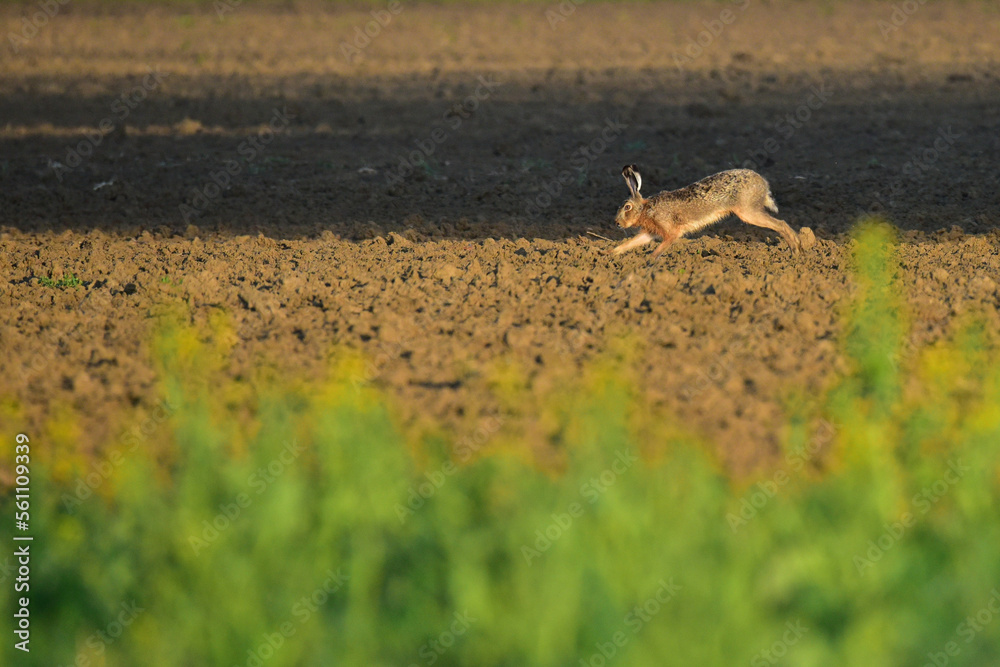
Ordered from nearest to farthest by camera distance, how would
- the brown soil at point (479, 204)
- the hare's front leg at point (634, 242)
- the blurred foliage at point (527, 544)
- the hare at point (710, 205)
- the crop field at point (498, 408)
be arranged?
the blurred foliage at point (527, 544)
the crop field at point (498, 408)
the brown soil at point (479, 204)
the hare's front leg at point (634, 242)
the hare at point (710, 205)

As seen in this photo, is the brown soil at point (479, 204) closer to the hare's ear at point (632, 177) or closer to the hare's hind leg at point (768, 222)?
the hare's hind leg at point (768, 222)

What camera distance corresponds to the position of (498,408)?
234 inches

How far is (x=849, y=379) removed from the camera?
629cm

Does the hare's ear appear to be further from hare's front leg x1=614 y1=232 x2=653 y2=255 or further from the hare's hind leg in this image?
the hare's hind leg

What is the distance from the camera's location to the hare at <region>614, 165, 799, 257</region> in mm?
9719

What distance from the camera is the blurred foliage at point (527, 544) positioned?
3904 mm

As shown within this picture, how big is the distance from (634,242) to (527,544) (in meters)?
5.69

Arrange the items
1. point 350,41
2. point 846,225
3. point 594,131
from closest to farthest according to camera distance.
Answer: point 846,225 < point 594,131 < point 350,41

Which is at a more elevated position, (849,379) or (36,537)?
(849,379)

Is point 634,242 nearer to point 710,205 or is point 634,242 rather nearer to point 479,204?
point 710,205

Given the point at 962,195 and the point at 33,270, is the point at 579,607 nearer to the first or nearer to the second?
the point at 33,270

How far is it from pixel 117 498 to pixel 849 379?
152 inches

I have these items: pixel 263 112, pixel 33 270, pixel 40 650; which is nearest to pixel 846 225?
pixel 33 270

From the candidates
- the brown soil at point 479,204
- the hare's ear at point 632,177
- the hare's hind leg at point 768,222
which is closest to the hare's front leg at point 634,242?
the brown soil at point 479,204
